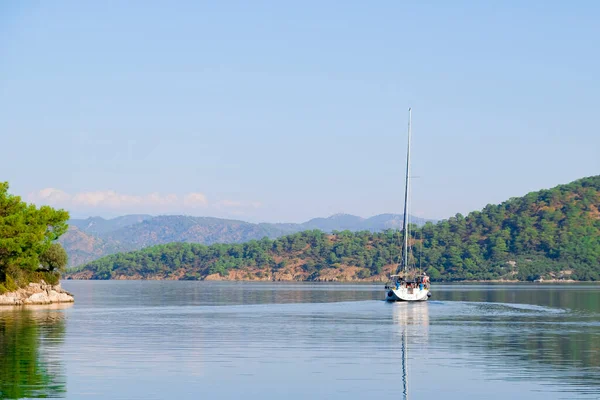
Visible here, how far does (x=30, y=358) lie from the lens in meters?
43.9

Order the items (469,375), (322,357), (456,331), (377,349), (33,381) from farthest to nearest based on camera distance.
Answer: (456,331), (377,349), (322,357), (469,375), (33,381)

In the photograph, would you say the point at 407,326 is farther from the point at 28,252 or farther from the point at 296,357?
the point at 28,252

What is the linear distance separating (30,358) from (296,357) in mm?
11771

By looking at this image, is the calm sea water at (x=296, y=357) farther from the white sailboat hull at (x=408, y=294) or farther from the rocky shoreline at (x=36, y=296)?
the white sailboat hull at (x=408, y=294)

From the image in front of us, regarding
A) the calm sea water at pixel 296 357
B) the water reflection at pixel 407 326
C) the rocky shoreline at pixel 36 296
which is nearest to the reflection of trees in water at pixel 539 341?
the calm sea water at pixel 296 357

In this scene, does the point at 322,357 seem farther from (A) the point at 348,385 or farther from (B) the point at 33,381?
(B) the point at 33,381

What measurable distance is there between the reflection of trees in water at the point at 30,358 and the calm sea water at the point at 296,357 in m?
0.06

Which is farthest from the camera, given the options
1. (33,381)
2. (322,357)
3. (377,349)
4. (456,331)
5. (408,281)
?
(408,281)

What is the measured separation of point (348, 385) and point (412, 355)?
37.9ft

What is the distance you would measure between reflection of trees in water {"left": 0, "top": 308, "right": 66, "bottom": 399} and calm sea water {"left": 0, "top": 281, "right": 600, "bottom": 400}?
0.21 feet

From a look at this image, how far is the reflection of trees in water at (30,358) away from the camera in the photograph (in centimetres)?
3431

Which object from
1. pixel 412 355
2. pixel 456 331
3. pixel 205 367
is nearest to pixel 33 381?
pixel 205 367

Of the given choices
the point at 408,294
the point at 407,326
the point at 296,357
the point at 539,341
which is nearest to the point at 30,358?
the point at 296,357

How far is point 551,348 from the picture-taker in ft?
166
